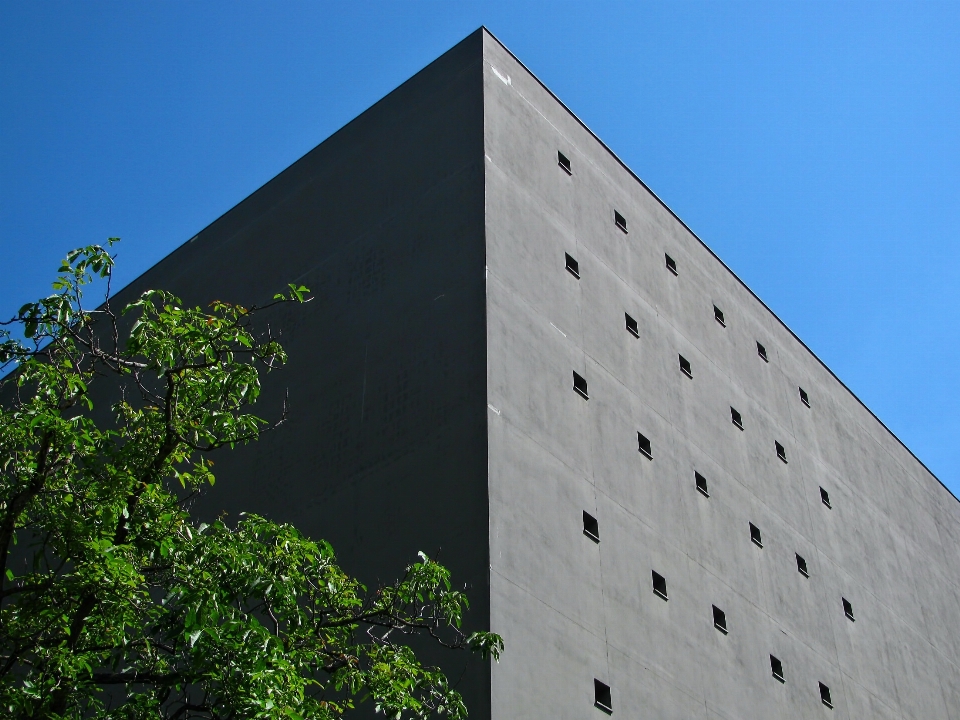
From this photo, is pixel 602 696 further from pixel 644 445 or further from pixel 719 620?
pixel 644 445

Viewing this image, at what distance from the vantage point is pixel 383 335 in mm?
19812

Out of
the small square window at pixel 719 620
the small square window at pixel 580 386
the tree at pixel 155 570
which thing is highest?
the small square window at pixel 580 386

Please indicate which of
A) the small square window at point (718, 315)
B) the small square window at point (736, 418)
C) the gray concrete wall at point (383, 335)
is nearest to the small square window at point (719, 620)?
the small square window at point (736, 418)

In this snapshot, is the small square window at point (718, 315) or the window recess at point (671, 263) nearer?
the window recess at point (671, 263)

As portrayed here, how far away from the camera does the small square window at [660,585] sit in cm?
1861

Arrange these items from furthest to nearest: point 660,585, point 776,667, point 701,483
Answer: point 701,483
point 776,667
point 660,585

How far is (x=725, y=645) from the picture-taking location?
19.4 metres

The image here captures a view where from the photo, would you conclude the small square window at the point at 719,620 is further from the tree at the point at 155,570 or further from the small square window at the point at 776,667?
the tree at the point at 155,570

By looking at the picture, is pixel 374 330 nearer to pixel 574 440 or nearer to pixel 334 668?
pixel 574 440

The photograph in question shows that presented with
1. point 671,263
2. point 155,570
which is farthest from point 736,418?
point 155,570

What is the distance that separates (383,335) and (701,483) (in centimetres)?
640

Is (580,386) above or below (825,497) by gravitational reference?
below

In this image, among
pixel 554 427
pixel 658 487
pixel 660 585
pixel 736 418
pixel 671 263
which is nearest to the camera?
pixel 554 427

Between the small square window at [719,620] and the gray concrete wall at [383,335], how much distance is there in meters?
5.59
